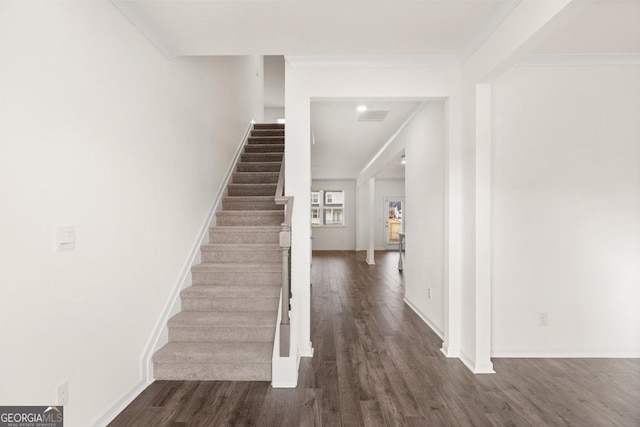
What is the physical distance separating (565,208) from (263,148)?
167 inches

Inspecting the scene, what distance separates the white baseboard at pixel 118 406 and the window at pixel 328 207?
9262mm

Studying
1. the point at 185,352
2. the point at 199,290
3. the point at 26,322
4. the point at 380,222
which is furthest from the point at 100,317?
the point at 380,222

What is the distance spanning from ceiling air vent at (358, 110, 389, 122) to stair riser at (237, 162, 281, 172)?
142 centimetres

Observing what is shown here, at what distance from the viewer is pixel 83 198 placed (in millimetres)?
1778

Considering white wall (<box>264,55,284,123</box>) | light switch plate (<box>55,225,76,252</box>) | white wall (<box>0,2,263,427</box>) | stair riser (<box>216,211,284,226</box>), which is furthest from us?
white wall (<box>264,55,284,123</box>)

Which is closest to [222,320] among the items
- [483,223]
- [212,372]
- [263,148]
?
[212,372]

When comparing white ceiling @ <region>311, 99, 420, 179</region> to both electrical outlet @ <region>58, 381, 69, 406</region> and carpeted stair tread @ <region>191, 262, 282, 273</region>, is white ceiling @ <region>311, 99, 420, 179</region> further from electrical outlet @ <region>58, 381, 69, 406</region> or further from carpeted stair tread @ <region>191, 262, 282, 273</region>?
electrical outlet @ <region>58, 381, 69, 406</region>

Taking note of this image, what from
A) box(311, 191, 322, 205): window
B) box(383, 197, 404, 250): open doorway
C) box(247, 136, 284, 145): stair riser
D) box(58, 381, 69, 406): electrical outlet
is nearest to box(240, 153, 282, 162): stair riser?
box(247, 136, 284, 145): stair riser

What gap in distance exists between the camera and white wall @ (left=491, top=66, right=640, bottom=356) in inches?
113

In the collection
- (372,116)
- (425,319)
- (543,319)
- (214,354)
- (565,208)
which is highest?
(372,116)

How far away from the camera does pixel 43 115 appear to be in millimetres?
1521

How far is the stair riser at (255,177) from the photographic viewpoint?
474cm

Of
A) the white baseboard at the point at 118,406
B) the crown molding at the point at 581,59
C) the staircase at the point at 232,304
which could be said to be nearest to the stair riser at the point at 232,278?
the staircase at the point at 232,304

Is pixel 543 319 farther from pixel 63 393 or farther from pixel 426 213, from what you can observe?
pixel 63 393
